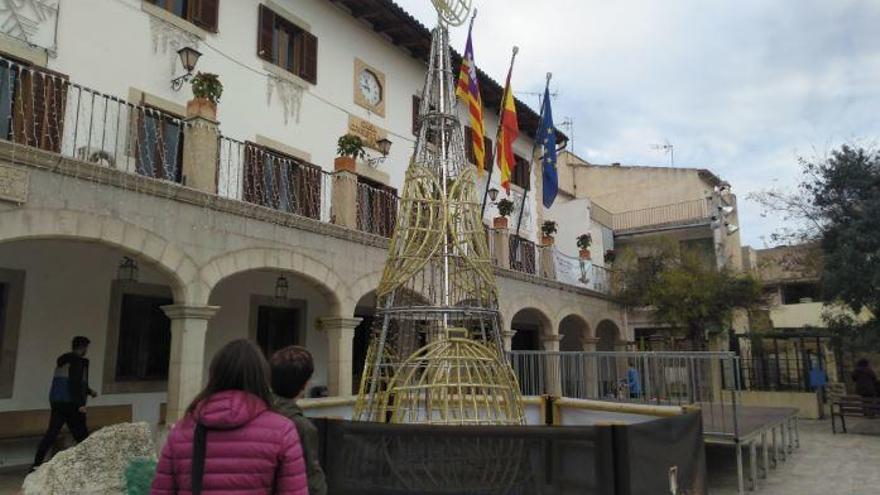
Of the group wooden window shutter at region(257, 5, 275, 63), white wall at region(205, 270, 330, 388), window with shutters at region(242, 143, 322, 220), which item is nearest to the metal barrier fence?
white wall at region(205, 270, 330, 388)

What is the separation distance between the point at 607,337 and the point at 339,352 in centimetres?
1533

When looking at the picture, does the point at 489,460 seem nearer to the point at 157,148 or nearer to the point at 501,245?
the point at 157,148

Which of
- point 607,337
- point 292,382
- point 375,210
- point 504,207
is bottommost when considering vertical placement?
point 292,382

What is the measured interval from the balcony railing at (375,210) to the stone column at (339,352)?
73.5 inches

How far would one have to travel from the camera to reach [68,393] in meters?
7.66

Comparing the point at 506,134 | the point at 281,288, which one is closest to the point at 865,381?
the point at 506,134

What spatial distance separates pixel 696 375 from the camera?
911 cm

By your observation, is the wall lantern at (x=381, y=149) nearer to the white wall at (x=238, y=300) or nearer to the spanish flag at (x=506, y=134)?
the spanish flag at (x=506, y=134)

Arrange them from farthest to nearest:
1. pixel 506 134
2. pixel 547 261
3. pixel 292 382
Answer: pixel 547 261
pixel 506 134
pixel 292 382

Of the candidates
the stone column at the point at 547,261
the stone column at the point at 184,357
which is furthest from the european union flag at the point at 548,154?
the stone column at the point at 184,357

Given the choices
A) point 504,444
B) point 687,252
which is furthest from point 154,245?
point 687,252

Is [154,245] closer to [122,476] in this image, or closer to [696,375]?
[122,476]

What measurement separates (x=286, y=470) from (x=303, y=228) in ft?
25.4

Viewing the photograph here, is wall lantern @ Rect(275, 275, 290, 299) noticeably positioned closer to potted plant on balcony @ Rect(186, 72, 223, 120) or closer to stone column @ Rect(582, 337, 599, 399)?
potted plant on balcony @ Rect(186, 72, 223, 120)
